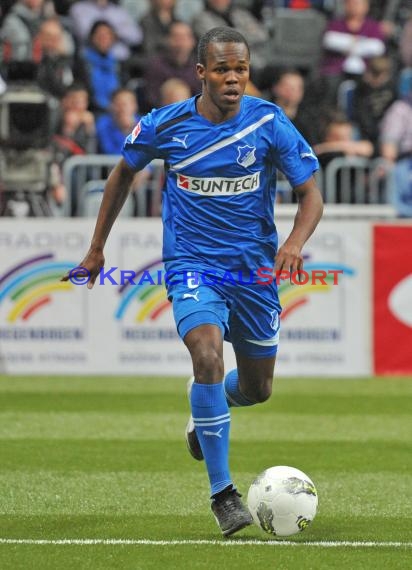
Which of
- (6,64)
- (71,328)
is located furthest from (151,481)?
(6,64)

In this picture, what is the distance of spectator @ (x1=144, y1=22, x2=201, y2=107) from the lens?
1758 centimetres

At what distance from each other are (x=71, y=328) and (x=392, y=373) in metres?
3.54

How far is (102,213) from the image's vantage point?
22.9 ft

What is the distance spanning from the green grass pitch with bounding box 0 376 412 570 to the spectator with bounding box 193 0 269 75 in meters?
6.31

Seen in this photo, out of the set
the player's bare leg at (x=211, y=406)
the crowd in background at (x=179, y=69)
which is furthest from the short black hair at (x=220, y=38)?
the crowd in background at (x=179, y=69)

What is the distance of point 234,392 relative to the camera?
7.88m

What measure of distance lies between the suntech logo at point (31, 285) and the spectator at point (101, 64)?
3.91 meters

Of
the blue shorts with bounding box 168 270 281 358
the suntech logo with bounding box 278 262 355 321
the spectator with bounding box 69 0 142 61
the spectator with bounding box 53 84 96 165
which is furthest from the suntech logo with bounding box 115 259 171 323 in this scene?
the blue shorts with bounding box 168 270 281 358

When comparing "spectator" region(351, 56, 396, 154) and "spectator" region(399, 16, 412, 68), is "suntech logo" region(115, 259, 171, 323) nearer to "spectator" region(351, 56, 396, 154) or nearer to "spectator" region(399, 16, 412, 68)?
"spectator" region(351, 56, 396, 154)

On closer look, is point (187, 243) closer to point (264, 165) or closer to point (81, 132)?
point (264, 165)

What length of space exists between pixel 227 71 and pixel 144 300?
795 cm

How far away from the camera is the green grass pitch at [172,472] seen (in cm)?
589

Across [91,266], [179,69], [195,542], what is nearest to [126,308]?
[179,69]

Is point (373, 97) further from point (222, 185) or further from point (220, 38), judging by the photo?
point (220, 38)
